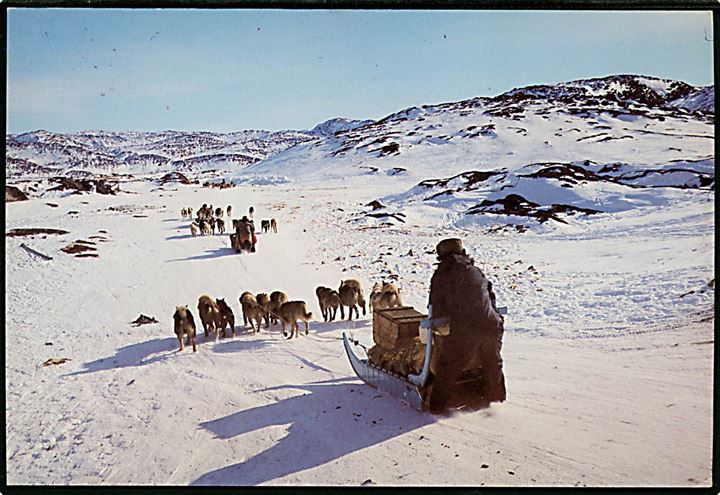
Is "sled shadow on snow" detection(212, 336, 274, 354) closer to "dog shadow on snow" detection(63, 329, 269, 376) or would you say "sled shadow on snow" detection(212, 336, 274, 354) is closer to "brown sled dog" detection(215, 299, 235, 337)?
"dog shadow on snow" detection(63, 329, 269, 376)

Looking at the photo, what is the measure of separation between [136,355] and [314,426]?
3.93 metres

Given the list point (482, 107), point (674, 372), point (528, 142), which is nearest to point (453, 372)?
point (674, 372)

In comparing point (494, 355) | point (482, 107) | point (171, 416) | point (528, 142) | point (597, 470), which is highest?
point (482, 107)

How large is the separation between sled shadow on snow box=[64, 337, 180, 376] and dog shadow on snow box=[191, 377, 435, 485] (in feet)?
8.75

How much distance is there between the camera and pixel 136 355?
27.0 ft

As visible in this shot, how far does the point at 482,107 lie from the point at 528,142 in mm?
27141

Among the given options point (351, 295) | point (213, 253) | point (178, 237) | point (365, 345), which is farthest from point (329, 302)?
point (178, 237)

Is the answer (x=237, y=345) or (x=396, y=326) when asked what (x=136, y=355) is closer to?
(x=237, y=345)

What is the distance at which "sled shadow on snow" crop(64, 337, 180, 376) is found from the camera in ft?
25.5

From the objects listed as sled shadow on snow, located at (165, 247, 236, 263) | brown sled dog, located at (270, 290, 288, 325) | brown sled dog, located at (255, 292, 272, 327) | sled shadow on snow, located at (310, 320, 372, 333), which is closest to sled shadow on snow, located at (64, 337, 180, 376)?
brown sled dog, located at (255, 292, 272, 327)

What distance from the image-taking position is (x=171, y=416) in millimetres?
5980

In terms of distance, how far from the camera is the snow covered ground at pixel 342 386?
4906 millimetres

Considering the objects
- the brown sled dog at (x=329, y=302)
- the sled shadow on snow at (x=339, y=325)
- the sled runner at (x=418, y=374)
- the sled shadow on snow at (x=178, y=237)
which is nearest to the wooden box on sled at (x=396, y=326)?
the sled runner at (x=418, y=374)

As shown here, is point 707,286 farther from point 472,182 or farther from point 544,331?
point 472,182
